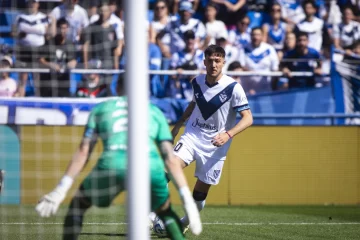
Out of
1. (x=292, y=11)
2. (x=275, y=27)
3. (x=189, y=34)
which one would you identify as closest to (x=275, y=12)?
(x=275, y=27)

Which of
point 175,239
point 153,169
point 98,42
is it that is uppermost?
point 98,42

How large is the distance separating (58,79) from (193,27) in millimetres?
3462

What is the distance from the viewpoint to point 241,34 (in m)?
16.0

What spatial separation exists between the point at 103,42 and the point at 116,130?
24.4 feet

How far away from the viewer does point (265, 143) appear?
14961 millimetres

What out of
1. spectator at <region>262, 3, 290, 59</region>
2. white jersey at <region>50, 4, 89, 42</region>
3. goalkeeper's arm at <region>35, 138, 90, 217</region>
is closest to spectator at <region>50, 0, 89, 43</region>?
white jersey at <region>50, 4, 89, 42</region>

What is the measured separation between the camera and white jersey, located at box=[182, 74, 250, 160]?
32.9 ft

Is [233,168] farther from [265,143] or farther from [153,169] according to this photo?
[153,169]

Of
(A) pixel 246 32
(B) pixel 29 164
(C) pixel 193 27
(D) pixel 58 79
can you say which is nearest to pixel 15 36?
(D) pixel 58 79

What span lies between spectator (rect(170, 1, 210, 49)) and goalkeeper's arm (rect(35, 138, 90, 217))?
9320 mm

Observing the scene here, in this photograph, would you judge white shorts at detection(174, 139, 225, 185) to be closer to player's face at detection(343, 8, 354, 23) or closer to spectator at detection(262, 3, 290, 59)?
spectator at detection(262, 3, 290, 59)

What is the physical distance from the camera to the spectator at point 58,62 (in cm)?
1270

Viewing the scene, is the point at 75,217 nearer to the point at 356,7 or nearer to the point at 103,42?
the point at 103,42

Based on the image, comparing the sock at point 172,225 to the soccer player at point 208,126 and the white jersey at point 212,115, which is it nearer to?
the soccer player at point 208,126
